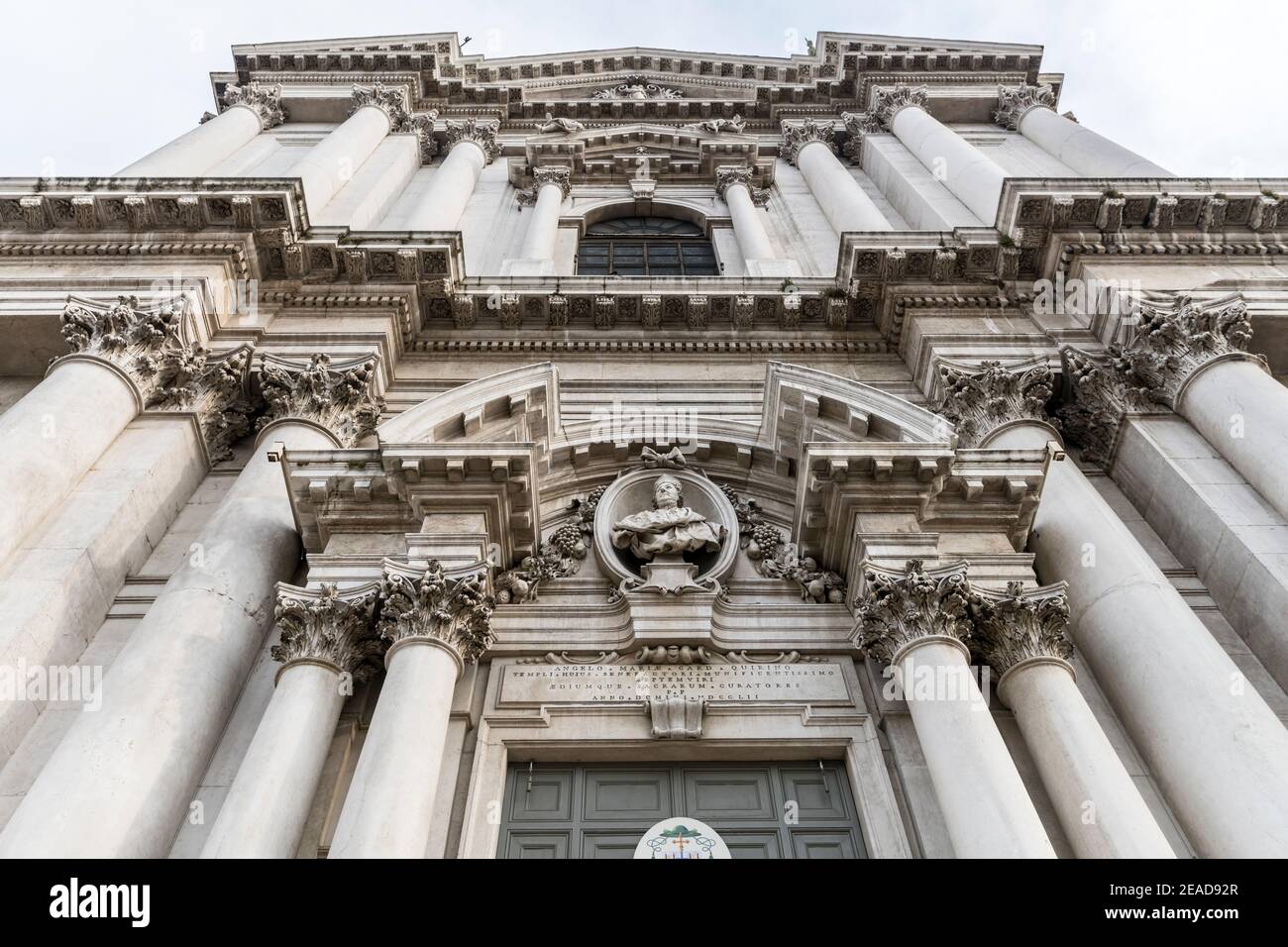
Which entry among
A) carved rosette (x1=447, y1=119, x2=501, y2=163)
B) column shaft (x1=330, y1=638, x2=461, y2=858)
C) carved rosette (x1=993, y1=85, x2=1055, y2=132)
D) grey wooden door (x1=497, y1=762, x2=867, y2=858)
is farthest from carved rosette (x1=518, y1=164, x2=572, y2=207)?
grey wooden door (x1=497, y1=762, x2=867, y2=858)

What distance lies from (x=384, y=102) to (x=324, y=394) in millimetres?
14098

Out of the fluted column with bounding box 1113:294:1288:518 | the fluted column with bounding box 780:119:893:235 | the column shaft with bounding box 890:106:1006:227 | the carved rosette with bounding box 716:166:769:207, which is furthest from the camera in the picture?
the carved rosette with bounding box 716:166:769:207

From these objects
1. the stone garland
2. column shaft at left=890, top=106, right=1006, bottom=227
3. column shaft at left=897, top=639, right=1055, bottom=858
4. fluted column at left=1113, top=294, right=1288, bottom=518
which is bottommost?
column shaft at left=897, top=639, right=1055, bottom=858

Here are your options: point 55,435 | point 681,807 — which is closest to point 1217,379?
point 681,807

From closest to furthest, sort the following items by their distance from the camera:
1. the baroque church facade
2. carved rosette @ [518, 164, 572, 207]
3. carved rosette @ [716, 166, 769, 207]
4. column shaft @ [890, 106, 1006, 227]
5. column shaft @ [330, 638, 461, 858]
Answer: column shaft @ [330, 638, 461, 858] < the baroque church facade < column shaft @ [890, 106, 1006, 227] < carved rosette @ [518, 164, 572, 207] < carved rosette @ [716, 166, 769, 207]

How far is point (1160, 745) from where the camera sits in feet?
26.7

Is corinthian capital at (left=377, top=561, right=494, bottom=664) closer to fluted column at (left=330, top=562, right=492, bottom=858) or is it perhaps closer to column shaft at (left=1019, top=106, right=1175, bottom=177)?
fluted column at (left=330, top=562, right=492, bottom=858)

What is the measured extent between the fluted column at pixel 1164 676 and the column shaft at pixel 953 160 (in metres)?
6.97

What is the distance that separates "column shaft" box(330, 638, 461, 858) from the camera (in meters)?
6.74

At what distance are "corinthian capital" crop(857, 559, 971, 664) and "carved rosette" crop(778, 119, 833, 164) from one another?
57.5ft

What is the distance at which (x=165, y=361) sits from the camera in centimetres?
1191

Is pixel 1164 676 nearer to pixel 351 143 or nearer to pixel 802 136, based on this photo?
pixel 351 143
